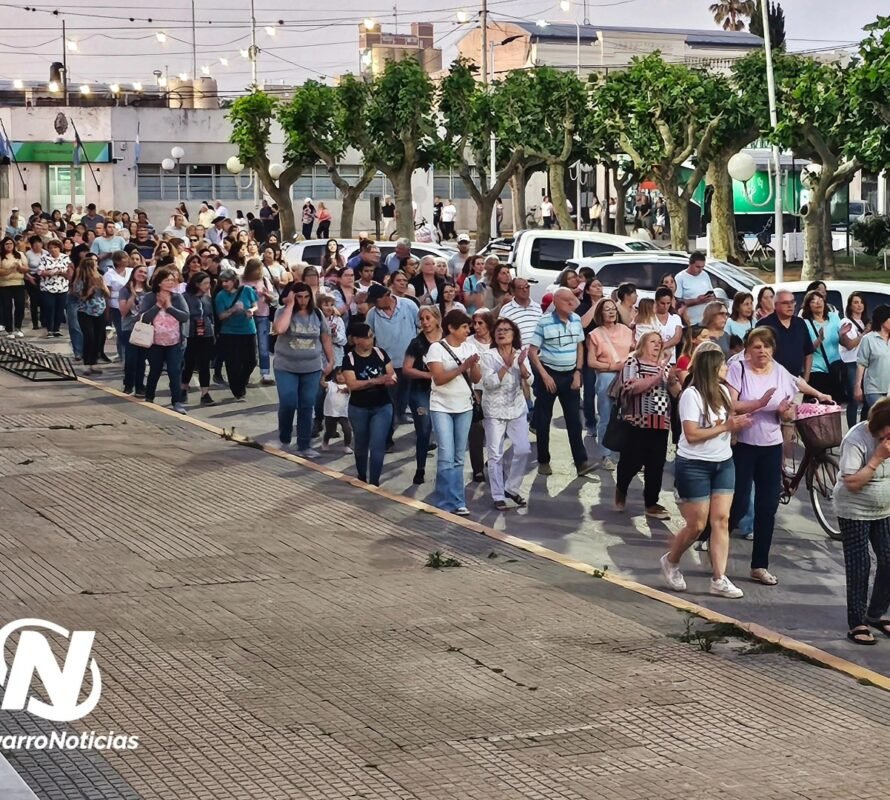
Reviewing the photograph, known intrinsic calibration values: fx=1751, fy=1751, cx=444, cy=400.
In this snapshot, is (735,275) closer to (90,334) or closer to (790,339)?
(790,339)

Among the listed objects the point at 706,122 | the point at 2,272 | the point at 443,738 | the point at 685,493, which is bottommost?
the point at 443,738

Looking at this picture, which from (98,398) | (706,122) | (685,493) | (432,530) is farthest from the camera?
(706,122)

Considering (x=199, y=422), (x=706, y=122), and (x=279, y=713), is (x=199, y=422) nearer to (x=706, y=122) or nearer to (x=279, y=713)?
(x=279, y=713)

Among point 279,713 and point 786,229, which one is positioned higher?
point 786,229

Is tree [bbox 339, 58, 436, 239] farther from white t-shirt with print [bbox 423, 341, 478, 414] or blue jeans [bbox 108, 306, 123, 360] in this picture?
white t-shirt with print [bbox 423, 341, 478, 414]

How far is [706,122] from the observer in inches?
1763

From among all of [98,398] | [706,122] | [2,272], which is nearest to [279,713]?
[98,398]

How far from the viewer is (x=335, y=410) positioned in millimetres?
17062

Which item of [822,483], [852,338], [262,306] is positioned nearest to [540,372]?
[822,483]

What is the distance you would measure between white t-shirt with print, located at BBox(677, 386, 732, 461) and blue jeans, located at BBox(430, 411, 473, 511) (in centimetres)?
303

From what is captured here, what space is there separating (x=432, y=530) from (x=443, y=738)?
4974 millimetres

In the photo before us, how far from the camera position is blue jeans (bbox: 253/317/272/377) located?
2216 centimetres

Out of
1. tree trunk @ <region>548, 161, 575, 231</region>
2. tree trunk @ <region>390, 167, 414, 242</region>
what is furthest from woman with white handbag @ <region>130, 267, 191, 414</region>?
tree trunk @ <region>390, 167, 414, 242</region>

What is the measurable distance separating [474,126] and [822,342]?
39629 millimetres
